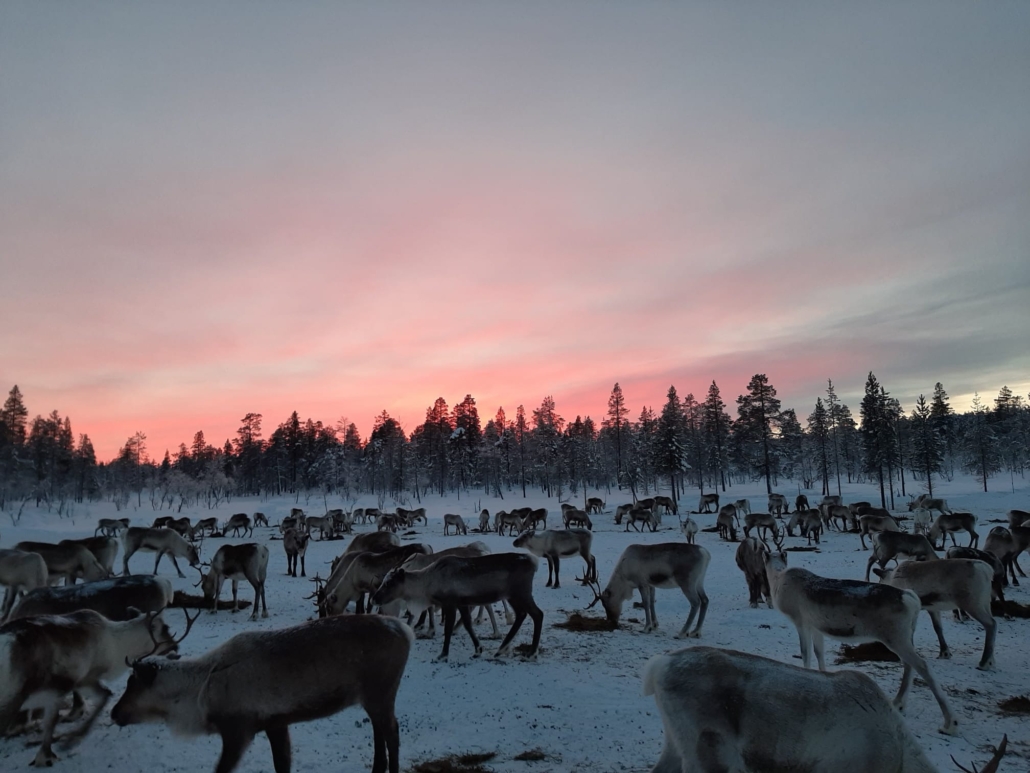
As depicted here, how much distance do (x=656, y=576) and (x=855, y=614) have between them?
18.7 ft

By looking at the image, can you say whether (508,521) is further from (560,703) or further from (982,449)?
(982,449)

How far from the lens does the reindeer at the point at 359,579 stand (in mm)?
13820

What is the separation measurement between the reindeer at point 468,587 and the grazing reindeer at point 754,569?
320 inches

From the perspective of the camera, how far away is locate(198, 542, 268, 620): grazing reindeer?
16359mm

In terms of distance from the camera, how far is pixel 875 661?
37.7 feet

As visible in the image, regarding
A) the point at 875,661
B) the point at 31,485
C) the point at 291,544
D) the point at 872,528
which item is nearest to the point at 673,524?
the point at 872,528

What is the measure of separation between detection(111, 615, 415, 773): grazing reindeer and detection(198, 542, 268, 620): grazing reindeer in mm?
10547

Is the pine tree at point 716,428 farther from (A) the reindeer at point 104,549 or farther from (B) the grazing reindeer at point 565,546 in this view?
(A) the reindeer at point 104,549

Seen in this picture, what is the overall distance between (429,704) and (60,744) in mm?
4783

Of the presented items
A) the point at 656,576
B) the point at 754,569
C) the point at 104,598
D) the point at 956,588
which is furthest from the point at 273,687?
the point at 754,569

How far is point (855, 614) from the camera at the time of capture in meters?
9.45

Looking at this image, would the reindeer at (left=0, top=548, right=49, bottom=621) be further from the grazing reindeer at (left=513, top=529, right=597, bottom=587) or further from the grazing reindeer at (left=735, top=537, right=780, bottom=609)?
the grazing reindeer at (left=735, top=537, right=780, bottom=609)

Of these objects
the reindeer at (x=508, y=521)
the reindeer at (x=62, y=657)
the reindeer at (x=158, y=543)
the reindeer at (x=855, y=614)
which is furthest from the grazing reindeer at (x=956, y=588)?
the reindeer at (x=508, y=521)

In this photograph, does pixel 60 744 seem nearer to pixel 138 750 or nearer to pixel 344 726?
pixel 138 750
